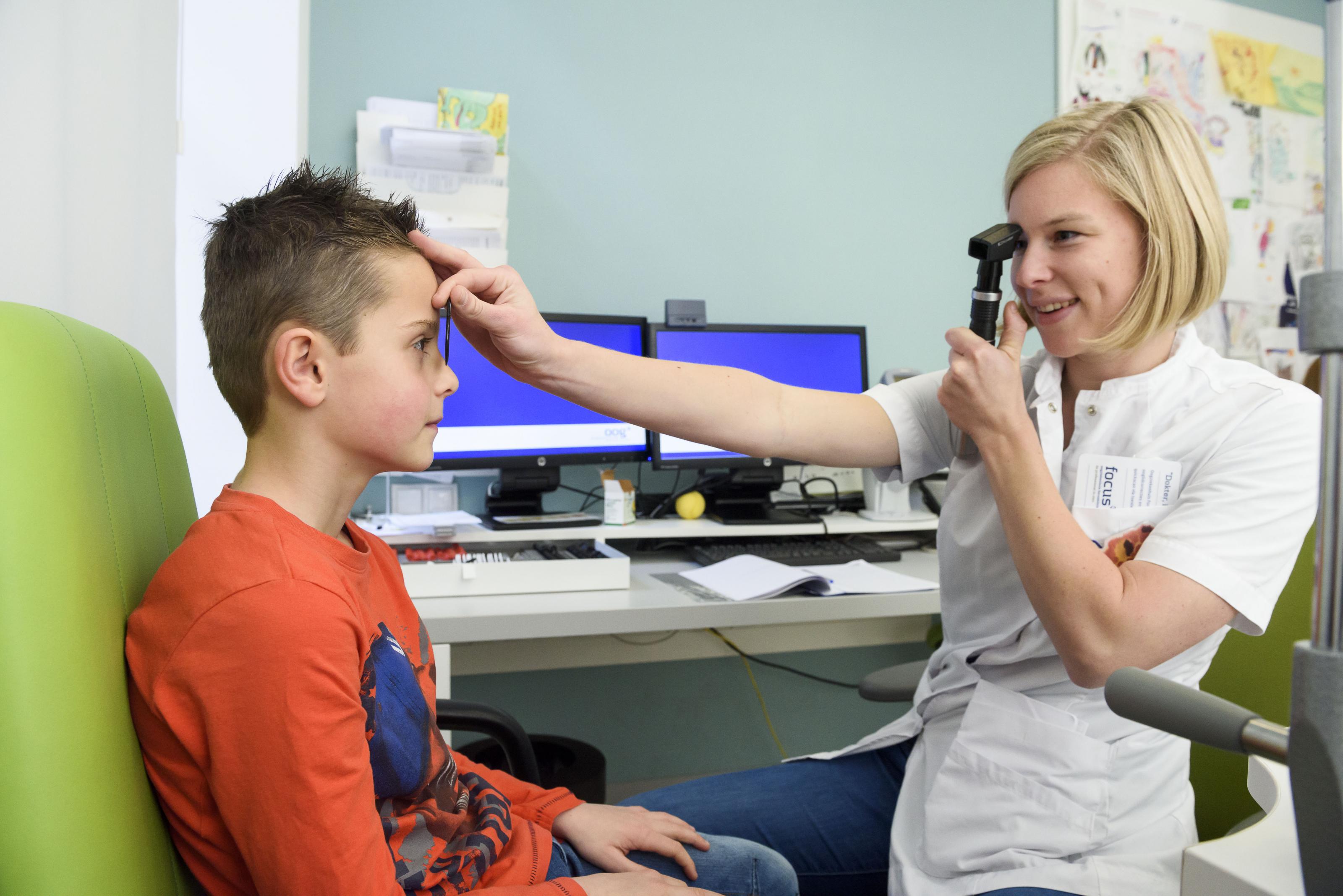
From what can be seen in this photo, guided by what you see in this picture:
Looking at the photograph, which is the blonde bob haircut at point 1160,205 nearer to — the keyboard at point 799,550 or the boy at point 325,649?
the boy at point 325,649

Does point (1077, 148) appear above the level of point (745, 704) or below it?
above

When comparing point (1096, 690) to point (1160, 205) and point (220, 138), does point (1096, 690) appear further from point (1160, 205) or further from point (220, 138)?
point (220, 138)

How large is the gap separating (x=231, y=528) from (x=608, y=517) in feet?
4.56

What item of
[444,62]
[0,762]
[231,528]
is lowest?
[0,762]

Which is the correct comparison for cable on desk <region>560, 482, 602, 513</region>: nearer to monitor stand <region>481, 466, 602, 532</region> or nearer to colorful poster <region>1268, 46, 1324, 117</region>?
monitor stand <region>481, 466, 602, 532</region>

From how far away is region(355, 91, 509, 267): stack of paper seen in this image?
2.05 metres

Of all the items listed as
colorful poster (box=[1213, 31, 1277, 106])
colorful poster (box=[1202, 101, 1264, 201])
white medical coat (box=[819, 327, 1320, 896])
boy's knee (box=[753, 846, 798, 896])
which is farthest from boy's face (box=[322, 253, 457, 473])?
colorful poster (box=[1213, 31, 1277, 106])

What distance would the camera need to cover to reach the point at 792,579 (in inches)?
67.5

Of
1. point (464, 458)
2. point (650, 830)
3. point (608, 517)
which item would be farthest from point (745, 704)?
point (650, 830)

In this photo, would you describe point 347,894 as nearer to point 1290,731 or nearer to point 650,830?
point 650,830

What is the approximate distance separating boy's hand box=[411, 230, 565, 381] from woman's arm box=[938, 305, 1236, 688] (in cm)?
50

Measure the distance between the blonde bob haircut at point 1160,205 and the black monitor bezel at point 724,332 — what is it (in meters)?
1.10

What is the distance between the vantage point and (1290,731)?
1.21ft

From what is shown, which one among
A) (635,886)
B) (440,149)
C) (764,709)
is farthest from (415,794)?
(764,709)
